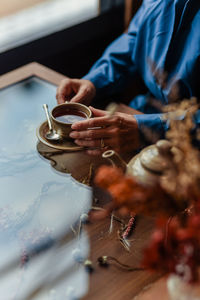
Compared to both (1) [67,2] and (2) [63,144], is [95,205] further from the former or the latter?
(1) [67,2]

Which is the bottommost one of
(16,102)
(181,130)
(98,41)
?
(98,41)

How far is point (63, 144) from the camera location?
3.75ft

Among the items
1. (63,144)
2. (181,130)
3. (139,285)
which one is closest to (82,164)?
(63,144)

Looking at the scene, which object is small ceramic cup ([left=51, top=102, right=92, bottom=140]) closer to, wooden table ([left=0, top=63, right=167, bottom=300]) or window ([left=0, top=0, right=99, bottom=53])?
wooden table ([left=0, top=63, right=167, bottom=300])

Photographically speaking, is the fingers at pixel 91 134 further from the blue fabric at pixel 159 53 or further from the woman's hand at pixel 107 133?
the blue fabric at pixel 159 53

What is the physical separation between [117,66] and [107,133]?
521mm

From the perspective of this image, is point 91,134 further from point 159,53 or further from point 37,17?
point 37,17

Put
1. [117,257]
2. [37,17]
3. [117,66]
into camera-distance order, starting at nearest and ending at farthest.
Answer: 1. [117,257]
2. [117,66]
3. [37,17]

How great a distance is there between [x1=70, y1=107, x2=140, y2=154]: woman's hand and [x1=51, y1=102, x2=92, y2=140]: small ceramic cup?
0.10 feet

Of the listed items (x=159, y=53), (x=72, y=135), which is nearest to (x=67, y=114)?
(x=72, y=135)

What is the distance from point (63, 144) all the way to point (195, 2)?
70 cm

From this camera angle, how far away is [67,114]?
1.18m

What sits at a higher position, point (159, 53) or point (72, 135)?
point (159, 53)

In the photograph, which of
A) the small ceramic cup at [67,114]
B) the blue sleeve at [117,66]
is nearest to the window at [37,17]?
the blue sleeve at [117,66]
